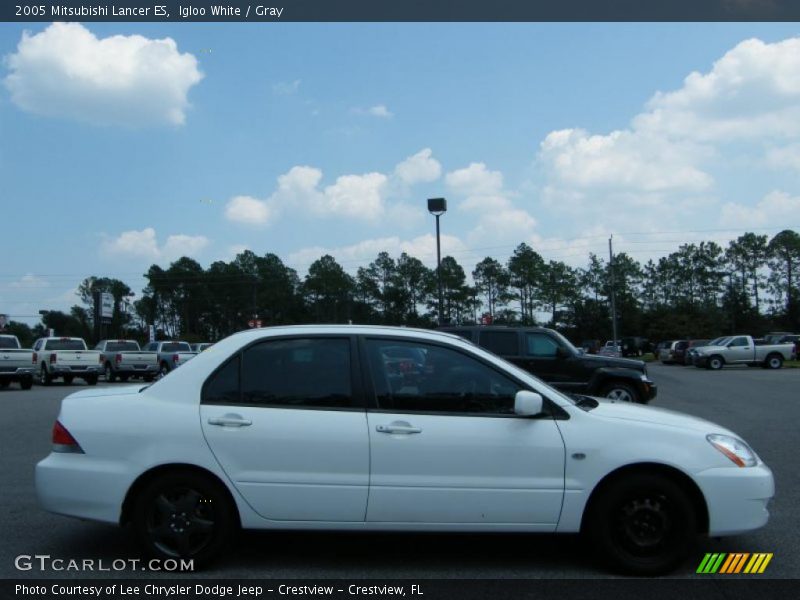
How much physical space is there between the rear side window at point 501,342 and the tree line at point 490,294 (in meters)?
32.7

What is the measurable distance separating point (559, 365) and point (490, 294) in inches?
3811

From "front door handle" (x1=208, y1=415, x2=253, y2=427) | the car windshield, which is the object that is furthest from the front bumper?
the car windshield

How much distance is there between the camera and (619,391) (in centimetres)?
1423

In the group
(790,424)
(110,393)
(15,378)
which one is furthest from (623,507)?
(15,378)

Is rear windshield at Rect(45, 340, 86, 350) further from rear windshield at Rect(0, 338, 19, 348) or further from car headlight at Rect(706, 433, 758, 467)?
car headlight at Rect(706, 433, 758, 467)

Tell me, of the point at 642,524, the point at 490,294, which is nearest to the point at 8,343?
the point at 642,524

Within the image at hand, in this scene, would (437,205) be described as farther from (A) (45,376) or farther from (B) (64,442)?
(B) (64,442)

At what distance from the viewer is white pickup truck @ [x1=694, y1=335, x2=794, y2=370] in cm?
3688

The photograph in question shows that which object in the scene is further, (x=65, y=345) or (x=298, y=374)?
(x=65, y=345)

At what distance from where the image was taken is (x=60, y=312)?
11962 cm

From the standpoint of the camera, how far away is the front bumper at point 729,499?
485 cm

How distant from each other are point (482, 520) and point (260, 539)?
1826 mm
